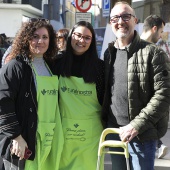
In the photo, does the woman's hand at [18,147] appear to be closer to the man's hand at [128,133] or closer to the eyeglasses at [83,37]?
the man's hand at [128,133]

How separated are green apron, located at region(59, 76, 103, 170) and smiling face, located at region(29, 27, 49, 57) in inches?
12.0

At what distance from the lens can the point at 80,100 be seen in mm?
3324

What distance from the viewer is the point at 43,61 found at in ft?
10.8

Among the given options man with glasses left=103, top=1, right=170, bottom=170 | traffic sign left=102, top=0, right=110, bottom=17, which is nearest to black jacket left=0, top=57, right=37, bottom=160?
man with glasses left=103, top=1, right=170, bottom=170

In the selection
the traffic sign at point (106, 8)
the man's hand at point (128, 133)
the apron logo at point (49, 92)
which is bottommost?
the man's hand at point (128, 133)

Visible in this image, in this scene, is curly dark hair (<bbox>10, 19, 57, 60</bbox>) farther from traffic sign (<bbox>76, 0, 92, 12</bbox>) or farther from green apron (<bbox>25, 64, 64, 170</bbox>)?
traffic sign (<bbox>76, 0, 92, 12</bbox>)

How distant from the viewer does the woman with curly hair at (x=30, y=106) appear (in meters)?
2.97

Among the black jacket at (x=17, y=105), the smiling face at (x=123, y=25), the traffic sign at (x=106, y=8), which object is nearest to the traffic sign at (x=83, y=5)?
the traffic sign at (x=106, y=8)

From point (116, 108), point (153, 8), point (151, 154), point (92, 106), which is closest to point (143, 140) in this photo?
point (151, 154)

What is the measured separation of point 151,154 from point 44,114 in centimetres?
93

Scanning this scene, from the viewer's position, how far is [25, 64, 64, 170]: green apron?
10.3 ft

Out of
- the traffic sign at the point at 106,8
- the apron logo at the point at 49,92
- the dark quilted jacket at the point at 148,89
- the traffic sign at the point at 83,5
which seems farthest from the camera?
the traffic sign at the point at 83,5

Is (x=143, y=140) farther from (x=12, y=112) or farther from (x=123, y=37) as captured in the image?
(x=12, y=112)

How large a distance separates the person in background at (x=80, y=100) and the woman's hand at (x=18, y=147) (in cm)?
46
